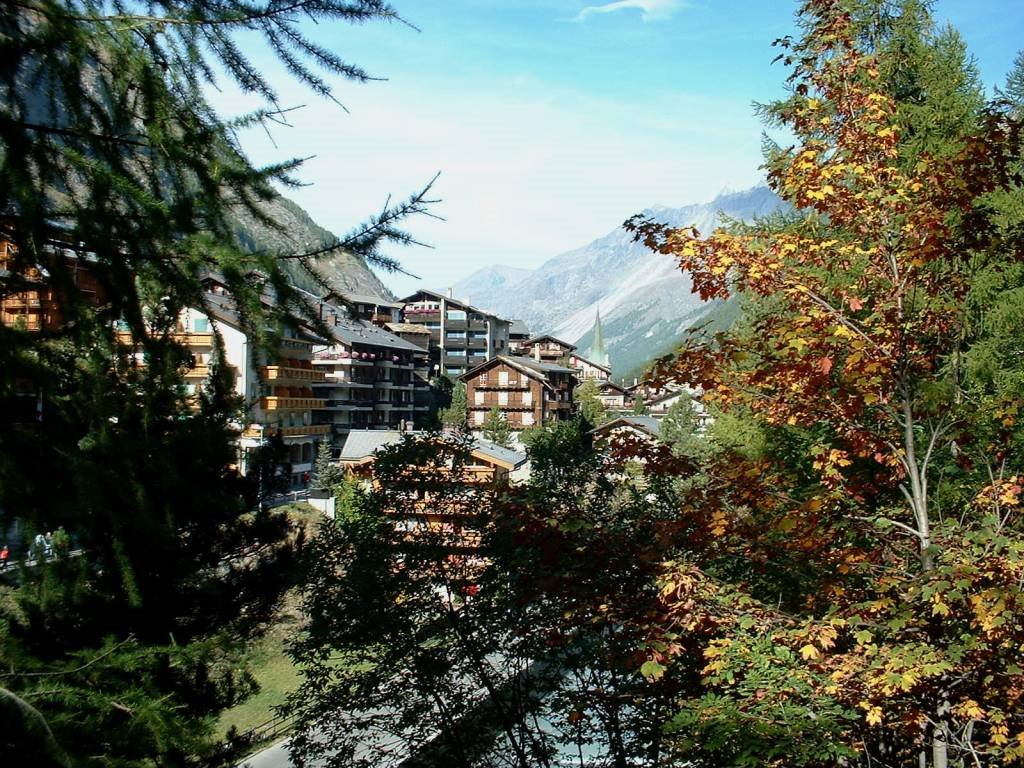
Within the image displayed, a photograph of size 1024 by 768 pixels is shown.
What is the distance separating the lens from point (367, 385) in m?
47.5

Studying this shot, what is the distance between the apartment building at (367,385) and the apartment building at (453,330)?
15665 millimetres

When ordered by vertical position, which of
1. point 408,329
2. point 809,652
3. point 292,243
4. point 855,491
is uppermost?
point 408,329

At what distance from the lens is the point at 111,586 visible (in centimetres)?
543

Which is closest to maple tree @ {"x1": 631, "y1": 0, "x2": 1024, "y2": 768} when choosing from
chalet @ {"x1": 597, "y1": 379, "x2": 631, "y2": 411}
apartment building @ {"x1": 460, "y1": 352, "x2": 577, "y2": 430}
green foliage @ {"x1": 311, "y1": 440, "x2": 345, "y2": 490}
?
green foliage @ {"x1": 311, "y1": 440, "x2": 345, "y2": 490}

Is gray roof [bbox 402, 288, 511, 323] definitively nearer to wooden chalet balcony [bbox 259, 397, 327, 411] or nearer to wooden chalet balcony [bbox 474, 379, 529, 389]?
wooden chalet balcony [bbox 474, 379, 529, 389]

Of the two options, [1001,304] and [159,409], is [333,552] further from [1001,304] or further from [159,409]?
[1001,304]

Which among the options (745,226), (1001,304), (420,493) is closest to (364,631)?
(420,493)

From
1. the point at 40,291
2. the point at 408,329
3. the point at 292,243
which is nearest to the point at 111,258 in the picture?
the point at 40,291

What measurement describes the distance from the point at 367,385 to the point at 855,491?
43.3 m

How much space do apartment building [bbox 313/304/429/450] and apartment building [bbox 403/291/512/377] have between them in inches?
617

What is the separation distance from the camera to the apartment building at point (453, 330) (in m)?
71.4

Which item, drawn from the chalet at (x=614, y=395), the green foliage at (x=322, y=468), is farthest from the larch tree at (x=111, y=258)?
the chalet at (x=614, y=395)

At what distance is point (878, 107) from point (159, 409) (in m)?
5.56

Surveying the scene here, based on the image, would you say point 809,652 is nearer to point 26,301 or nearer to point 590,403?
point 26,301
